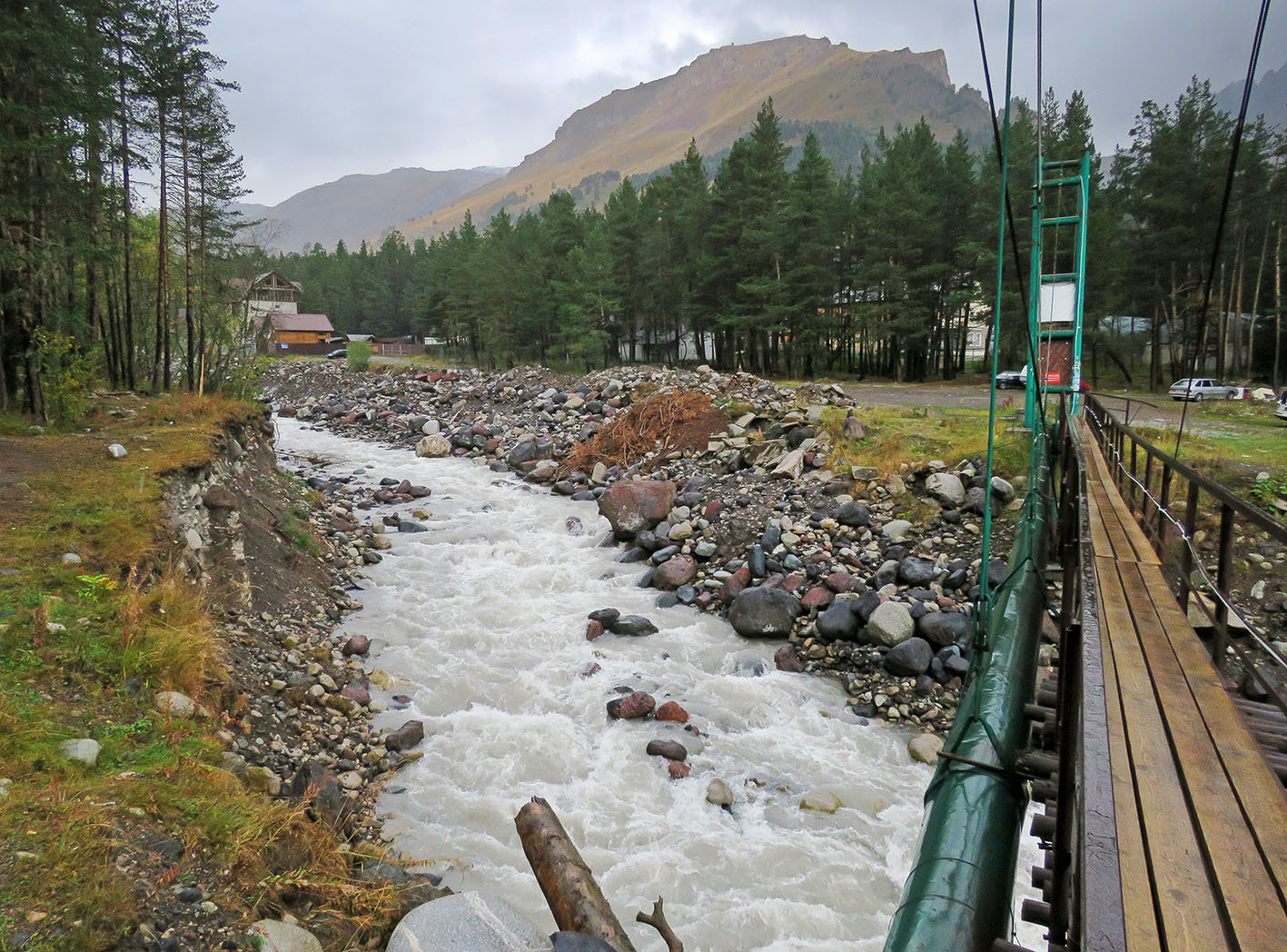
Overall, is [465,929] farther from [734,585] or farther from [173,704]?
[734,585]

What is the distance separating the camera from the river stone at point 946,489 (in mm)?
11469

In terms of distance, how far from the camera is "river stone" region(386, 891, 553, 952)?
12.1 ft

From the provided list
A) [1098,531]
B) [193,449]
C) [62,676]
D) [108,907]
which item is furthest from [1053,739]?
[193,449]

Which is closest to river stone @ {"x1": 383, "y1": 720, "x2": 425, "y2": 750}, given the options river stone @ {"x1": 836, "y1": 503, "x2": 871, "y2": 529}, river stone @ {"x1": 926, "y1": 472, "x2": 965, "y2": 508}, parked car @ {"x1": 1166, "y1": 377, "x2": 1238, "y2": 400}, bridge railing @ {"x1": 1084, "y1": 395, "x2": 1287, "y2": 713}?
bridge railing @ {"x1": 1084, "y1": 395, "x2": 1287, "y2": 713}

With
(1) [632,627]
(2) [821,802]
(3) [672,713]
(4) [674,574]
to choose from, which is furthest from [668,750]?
(4) [674,574]

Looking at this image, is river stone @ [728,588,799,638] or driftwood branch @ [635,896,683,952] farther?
river stone @ [728,588,799,638]

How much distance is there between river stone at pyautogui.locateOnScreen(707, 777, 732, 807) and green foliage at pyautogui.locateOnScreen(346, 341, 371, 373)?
44874 millimetres

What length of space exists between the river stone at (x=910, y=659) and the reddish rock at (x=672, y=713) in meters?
2.62

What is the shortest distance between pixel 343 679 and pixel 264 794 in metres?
2.79

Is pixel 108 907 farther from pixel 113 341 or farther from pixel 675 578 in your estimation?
pixel 113 341

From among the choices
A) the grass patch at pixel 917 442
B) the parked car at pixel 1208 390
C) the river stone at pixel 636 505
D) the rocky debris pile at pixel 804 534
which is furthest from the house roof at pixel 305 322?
the parked car at pixel 1208 390

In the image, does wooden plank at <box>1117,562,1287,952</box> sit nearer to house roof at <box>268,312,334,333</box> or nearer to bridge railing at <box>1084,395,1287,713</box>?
bridge railing at <box>1084,395,1287,713</box>

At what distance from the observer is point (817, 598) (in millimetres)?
9773

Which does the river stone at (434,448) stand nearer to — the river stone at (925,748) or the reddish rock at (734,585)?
the reddish rock at (734,585)
